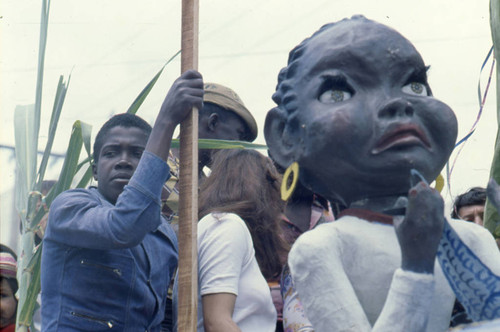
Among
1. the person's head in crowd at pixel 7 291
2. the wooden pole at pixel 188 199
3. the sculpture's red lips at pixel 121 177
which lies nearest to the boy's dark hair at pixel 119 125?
the sculpture's red lips at pixel 121 177

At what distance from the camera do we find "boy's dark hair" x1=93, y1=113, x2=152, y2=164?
2.19 metres

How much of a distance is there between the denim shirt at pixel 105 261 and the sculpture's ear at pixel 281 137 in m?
0.35

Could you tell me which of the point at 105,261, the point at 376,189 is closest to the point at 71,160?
the point at 105,261

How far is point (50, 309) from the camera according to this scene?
187cm

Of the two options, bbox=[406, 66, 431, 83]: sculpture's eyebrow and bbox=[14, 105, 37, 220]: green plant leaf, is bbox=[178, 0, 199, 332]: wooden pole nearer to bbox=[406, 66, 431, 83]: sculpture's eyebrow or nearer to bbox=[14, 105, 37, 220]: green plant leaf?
bbox=[406, 66, 431, 83]: sculpture's eyebrow

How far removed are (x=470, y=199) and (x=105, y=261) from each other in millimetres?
1537

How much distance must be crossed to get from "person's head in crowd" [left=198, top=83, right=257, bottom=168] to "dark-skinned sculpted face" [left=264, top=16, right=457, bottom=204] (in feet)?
3.29

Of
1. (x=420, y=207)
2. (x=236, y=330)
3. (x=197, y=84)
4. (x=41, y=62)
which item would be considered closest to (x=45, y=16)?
(x=41, y=62)

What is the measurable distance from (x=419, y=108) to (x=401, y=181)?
14 centimetres

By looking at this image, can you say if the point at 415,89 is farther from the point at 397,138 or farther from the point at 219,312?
the point at 219,312

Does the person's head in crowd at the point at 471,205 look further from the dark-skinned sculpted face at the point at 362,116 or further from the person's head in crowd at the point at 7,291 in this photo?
the person's head in crowd at the point at 7,291

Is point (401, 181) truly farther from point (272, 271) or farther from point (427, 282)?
point (272, 271)

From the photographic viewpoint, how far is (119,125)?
2176 mm

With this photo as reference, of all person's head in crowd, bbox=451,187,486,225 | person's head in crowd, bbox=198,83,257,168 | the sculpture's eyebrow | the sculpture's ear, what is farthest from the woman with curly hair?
person's head in crowd, bbox=451,187,486,225
